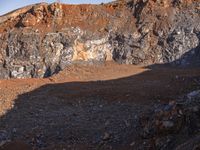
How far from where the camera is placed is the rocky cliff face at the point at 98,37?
30188mm

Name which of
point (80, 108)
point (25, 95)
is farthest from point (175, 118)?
point (25, 95)

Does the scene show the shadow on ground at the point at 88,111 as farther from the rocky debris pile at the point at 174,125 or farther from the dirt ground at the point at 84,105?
the rocky debris pile at the point at 174,125

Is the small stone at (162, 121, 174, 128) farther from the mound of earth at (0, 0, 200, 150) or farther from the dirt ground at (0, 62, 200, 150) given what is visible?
the dirt ground at (0, 62, 200, 150)

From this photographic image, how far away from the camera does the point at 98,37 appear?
31094 mm

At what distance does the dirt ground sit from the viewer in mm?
14844

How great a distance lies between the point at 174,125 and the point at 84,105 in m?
8.39

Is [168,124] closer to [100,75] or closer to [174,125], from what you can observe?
[174,125]

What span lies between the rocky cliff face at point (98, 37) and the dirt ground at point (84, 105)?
1.84 meters

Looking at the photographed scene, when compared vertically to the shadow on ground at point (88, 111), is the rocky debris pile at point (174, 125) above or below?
above

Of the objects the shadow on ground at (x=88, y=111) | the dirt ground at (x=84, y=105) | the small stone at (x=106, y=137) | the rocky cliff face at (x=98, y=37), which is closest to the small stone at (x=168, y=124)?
the dirt ground at (x=84, y=105)

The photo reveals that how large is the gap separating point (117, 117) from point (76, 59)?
554 inches

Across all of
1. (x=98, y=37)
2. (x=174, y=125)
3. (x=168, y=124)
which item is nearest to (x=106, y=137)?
(x=168, y=124)

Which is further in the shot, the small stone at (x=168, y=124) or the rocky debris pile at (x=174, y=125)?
the small stone at (x=168, y=124)

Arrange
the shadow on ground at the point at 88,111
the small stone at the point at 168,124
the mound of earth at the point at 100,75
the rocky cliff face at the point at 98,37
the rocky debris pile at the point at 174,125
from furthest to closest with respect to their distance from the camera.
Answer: the rocky cliff face at the point at 98,37, the shadow on ground at the point at 88,111, the mound of earth at the point at 100,75, the small stone at the point at 168,124, the rocky debris pile at the point at 174,125
